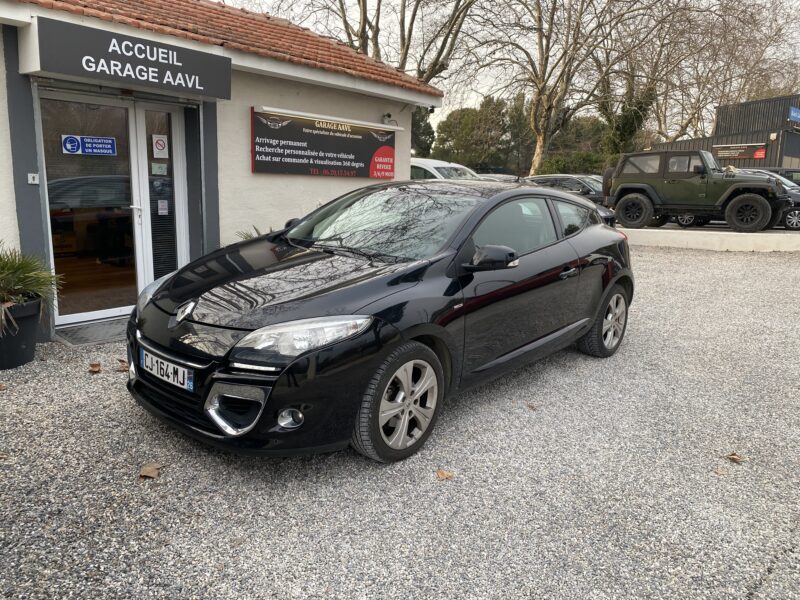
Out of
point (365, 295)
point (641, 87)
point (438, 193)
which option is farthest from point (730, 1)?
point (365, 295)

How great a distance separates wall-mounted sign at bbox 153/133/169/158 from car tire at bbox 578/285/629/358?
4.62 meters

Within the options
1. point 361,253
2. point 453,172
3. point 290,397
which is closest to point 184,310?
point 290,397

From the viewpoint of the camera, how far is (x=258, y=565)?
235 cm

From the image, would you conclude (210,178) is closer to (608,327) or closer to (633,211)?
(608,327)

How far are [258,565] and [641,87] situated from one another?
25.3m

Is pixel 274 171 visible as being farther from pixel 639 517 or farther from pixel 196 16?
pixel 639 517

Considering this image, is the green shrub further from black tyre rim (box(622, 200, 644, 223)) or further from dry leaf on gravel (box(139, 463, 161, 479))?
black tyre rim (box(622, 200, 644, 223))

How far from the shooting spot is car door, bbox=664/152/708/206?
43.5 feet

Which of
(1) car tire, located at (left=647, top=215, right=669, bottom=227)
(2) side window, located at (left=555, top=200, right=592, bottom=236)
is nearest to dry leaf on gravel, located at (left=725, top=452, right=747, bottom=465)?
(2) side window, located at (left=555, top=200, right=592, bottom=236)

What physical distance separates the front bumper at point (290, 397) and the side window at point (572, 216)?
2.29 m

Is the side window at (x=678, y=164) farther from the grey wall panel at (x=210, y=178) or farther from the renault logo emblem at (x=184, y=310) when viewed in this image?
the renault logo emblem at (x=184, y=310)

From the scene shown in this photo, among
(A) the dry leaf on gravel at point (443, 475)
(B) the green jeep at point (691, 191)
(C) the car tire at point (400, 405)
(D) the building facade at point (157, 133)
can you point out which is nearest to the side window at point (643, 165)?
(B) the green jeep at point (691, 191)

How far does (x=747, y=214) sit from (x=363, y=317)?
13.2 metres

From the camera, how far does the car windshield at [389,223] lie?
3641 mm
